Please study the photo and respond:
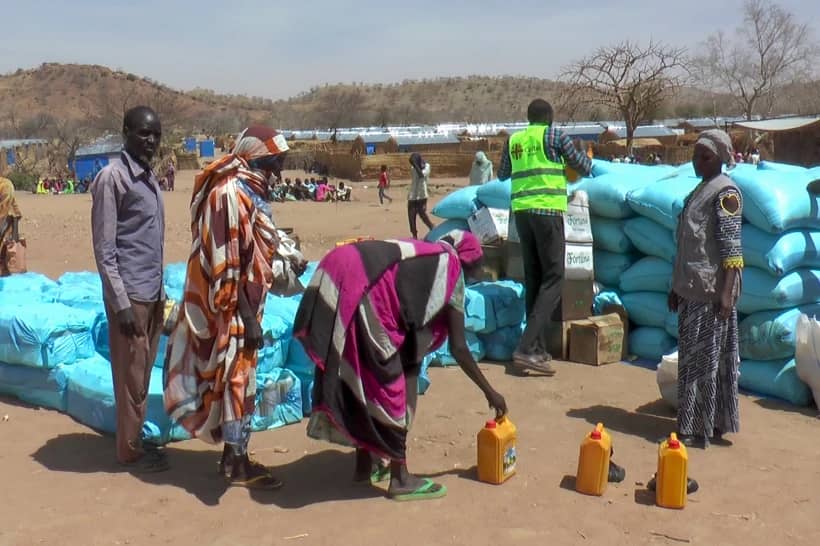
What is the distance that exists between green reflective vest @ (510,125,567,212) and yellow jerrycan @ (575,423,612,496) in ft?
7.06

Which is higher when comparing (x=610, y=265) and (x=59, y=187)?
(x=610, y=265)

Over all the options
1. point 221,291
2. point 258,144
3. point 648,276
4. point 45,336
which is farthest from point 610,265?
point 45,336

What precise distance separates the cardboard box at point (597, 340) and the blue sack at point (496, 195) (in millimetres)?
1274

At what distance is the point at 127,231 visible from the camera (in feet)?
11.8

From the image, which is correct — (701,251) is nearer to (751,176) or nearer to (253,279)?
(751,176)

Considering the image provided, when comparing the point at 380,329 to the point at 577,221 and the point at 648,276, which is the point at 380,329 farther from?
the point at 648,276

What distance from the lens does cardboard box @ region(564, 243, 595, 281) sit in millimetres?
5730

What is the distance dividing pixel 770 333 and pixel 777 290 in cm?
26


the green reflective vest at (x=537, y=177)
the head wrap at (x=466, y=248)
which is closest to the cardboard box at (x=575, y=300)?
the green reflective vest at (x=537, y=177)

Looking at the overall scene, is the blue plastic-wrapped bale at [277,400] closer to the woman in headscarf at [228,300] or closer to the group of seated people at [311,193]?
the woman in headscarf at [228,300]

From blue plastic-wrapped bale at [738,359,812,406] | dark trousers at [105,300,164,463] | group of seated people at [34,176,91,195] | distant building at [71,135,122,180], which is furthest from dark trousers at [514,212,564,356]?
distant building at [71,135,122,180]

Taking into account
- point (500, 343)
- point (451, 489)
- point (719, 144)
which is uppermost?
point (719, 144)

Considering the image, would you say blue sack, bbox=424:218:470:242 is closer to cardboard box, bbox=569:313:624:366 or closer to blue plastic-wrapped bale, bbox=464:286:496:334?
blue plastic-wrapped bale, bbox=464:286:496:334

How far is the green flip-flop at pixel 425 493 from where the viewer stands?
3547mm
